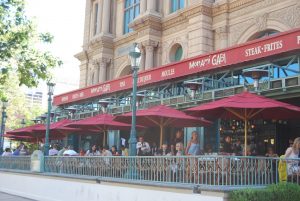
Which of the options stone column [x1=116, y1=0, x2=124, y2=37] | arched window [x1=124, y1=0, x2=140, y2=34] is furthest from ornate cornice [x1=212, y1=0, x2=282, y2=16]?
stone column [x1=116, y1=0, x2=124, y2=37]

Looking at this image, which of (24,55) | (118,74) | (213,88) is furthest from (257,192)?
(118,74)

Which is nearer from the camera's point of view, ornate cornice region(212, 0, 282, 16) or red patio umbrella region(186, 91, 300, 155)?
red patio umbrella region(186, 91, 300, 155)

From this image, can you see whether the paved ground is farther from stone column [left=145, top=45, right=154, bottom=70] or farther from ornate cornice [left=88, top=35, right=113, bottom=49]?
ornate cornice [left=88, top=35, right=113, bottom=49]

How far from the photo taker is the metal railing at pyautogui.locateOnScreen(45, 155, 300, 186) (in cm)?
930

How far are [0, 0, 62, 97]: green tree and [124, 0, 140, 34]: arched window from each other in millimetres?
13145

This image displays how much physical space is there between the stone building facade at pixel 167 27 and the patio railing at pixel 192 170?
12003mm

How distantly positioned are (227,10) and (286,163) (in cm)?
1575

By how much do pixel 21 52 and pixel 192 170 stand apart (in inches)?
493

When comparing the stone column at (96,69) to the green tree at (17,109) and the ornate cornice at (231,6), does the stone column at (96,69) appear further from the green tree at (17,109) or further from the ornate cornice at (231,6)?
the green tree at (17,109)

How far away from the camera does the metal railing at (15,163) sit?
62.5 feet

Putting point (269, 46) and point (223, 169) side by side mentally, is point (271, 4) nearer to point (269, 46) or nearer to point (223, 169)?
point (269, 46)

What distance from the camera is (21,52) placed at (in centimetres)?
1992

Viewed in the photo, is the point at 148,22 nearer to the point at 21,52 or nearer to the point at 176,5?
the point at 176,5

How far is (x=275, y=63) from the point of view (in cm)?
1544
